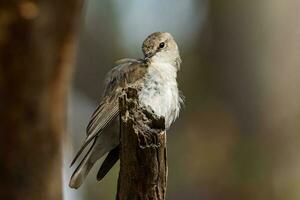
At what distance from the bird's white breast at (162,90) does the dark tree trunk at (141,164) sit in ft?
5.95

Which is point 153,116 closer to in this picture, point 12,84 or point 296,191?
point 12,84

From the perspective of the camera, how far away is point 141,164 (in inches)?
124

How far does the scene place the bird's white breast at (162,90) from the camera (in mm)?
5164

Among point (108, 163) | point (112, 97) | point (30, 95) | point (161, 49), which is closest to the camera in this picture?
point (30, 95)

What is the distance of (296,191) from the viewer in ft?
20.8

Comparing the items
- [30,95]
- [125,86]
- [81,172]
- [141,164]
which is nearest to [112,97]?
[125,86]

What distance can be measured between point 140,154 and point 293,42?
12.1 feet

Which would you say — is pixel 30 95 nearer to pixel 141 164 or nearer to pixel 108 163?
pixel 141 164

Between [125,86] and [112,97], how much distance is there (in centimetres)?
33

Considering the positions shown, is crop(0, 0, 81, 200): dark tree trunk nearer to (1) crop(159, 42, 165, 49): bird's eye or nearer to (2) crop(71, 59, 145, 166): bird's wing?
(2) crop(71, 59, 145, 166): bird's wing

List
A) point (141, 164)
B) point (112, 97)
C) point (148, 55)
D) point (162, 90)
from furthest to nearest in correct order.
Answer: point (148, 55) < point (112, 97) < point (162, 90) < point (141, 164)

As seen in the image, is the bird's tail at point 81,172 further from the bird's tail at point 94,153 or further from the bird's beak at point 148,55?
the bird's beak at point 148,55

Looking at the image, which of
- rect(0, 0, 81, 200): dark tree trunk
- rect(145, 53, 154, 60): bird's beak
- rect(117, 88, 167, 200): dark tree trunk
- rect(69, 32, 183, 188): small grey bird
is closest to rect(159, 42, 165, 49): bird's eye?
rect(69, 32, 183, 188): small grey bird

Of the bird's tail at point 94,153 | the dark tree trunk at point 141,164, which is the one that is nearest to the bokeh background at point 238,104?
the bird's tail at point 94,153
